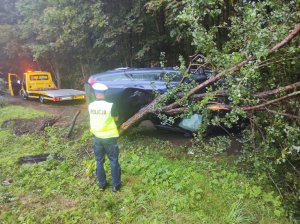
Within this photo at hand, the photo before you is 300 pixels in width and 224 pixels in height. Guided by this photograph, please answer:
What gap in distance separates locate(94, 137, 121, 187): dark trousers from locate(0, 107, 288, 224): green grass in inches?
9.1

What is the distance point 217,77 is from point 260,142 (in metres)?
1.33

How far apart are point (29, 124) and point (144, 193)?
22.3 ft

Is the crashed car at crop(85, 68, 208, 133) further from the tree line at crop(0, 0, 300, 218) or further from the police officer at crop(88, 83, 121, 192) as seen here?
the police officer at crop(88, 83, 121, 192)

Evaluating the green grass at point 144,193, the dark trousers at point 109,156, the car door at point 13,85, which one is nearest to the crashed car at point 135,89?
the green grass at point 144,193

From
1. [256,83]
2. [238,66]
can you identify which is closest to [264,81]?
[256,83]

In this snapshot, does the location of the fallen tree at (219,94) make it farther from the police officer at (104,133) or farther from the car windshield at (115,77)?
the police officer at (104,133)

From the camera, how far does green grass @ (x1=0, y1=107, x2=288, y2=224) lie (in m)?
4.86

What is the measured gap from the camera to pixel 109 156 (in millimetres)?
5465

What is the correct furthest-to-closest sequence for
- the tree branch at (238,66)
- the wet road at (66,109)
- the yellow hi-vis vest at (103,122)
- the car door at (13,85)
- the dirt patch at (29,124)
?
the car door at (13,85)
the wet road at (66,109)
the dirt patch at (29,124)
the yellow hi-vis vest at (103,122)
the tree branch at (238,66)

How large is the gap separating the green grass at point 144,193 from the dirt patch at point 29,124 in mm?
3017

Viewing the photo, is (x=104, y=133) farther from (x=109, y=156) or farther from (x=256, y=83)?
(x=256, y=83)

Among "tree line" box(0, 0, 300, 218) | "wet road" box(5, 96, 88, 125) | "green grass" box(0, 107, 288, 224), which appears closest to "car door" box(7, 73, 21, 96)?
"wet road" box(5, 96, 88, 125)

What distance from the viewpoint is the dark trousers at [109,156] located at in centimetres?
540

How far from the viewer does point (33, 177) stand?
260 inches
